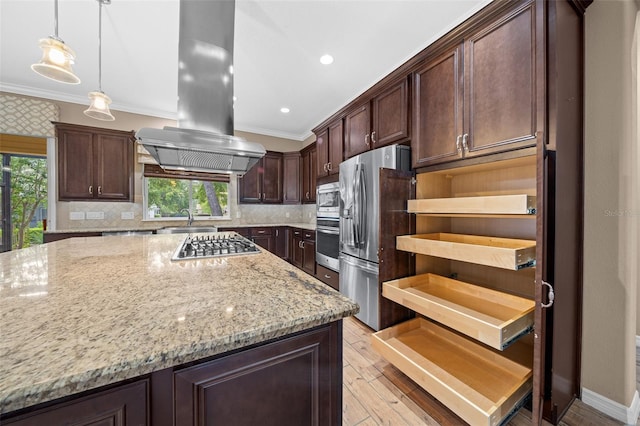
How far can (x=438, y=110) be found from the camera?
200 cm

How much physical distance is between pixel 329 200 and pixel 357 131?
1.01 meters

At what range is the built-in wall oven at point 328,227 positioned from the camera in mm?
3223

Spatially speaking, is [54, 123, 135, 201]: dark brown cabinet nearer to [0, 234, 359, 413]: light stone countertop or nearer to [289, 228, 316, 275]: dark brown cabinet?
[289, 228, 316, 275]: dark brown cabinet

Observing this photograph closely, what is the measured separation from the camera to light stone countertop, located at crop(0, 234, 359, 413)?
1.52 ft

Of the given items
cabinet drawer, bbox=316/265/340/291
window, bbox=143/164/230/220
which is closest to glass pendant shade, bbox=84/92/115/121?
window, bbox=143/164/230/220

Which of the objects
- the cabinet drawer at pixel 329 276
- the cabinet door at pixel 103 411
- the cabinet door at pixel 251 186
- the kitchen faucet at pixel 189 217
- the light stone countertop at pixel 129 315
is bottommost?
the cabinet drawer at pixel 329 276

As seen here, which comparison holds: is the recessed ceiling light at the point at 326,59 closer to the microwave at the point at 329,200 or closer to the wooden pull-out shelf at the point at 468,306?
the microwave at the point at 329,200

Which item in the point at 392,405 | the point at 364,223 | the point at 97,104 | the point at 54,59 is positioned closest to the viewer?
the point at 392,405

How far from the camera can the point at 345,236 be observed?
282 cm

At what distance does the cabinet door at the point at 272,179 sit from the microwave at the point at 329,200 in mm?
1456

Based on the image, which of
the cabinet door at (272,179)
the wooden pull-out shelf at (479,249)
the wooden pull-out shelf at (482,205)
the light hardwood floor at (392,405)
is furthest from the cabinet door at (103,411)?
the cabinet door at (272,179)

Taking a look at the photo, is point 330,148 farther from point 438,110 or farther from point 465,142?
point 465,142

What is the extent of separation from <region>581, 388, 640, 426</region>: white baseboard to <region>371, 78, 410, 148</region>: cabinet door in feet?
7.10

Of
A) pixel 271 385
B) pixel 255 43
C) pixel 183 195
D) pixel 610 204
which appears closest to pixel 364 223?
pixel 610 204
